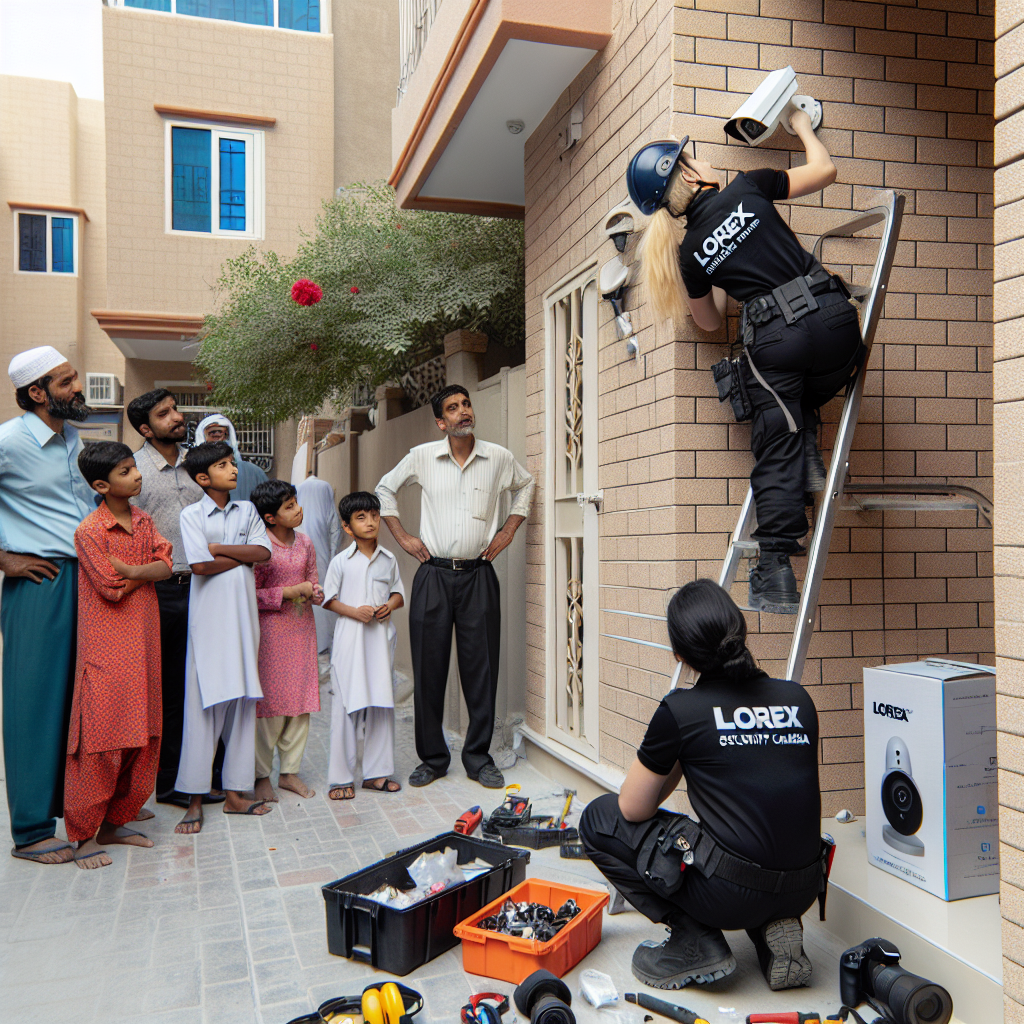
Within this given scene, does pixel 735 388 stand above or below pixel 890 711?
above

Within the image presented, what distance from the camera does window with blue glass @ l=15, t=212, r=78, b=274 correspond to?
16469 mm

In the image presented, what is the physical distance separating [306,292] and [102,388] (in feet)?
36.2

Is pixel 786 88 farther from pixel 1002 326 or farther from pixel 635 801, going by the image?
pixel 635 801

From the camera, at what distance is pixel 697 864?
248 centimetres

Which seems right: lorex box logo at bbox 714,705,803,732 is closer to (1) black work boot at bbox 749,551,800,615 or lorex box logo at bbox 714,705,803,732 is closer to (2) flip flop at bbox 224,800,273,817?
(1) black work boot at bbox 749,551,800,615

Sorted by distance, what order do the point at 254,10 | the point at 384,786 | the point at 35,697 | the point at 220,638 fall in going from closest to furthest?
1. the point at 35,697
2. the point at 220,638
3. the point at 384,786
4. the point at 254,10

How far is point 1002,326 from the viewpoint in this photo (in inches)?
81.7

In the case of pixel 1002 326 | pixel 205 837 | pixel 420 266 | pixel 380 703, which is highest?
pixel 420 266

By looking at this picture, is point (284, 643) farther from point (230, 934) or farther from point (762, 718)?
point (762, 718)

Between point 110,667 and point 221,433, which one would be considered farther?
point 221,433

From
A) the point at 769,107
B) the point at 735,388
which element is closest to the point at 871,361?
the point at 735,388

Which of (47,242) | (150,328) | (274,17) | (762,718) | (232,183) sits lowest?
(762,718)

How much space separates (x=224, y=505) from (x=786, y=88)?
3.15 metres

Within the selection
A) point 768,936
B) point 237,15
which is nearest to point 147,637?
point 768,936
